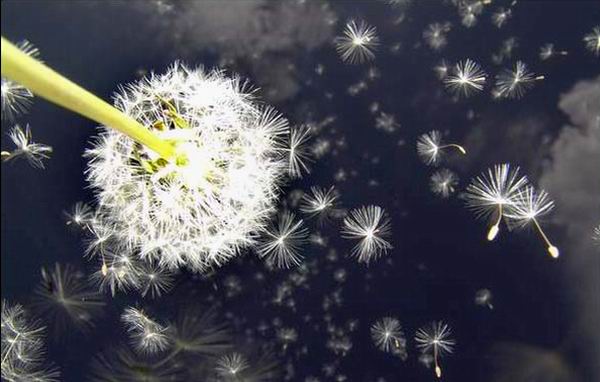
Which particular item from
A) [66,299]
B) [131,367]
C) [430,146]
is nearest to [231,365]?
[131,367]

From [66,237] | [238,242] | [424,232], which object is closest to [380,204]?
[424,232]

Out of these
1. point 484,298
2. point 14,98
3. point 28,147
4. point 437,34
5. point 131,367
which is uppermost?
point 437,34

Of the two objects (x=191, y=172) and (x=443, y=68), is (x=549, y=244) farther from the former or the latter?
(x=191, y=172)

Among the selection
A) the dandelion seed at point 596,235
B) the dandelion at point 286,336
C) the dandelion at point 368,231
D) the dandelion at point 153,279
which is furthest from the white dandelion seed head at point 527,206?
the dandelion at point 153,279

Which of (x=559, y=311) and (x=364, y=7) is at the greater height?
(x=364, y=7)

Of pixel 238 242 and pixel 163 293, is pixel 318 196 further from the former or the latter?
pixel 163 293

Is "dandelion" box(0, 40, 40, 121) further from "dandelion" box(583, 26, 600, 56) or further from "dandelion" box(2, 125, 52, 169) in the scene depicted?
"dandelion" box(583, 26, 600, 56)
